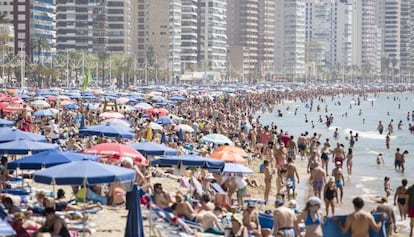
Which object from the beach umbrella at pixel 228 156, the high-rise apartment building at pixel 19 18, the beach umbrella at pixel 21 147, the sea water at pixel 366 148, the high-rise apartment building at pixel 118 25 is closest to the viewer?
the beach umbrella at pixel 21 147

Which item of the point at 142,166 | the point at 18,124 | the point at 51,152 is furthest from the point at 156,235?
the point at 18,124

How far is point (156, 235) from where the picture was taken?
538 inches

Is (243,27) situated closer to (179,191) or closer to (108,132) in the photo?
(108,132)

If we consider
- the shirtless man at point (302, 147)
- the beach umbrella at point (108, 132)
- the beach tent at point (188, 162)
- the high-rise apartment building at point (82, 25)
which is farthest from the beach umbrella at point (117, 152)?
the high-rise apartment building at point (82, 25)

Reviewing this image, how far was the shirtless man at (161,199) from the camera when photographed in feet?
49.5

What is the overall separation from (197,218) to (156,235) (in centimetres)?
100

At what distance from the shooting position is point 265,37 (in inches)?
7628

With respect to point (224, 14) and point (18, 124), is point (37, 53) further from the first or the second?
point (18, 124)

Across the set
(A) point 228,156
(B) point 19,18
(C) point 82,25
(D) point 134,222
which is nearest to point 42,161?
(D) point 134,222

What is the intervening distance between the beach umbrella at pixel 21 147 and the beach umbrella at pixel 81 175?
376 cm

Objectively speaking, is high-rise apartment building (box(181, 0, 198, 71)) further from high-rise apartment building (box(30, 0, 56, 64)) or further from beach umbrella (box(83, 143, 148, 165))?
beach umbrella (box(83, 143, 148, 165))

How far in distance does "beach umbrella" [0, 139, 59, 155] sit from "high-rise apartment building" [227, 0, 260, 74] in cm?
16786

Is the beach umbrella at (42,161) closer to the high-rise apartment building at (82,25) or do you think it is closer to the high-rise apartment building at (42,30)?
the high-rise apartment building at (42,30)

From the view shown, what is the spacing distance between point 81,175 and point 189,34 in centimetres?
14642
